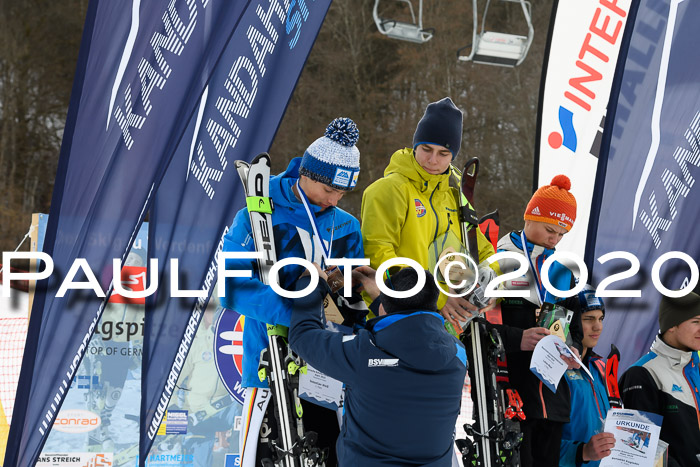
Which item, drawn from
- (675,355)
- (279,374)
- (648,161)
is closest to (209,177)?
(279,374)

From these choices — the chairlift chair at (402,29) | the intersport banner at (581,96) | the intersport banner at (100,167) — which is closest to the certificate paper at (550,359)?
the intersport banner at (100,167)

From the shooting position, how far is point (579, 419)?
3.53 m

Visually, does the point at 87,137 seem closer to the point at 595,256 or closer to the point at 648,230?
the point at 595,256

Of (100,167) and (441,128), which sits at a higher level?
(441,128)

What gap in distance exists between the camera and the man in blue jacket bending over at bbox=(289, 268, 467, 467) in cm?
229

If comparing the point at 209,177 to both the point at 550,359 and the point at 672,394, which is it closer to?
the point at 550,359

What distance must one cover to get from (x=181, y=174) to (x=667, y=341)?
→ 7.88 feet

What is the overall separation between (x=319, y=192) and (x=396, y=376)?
71 centimetres

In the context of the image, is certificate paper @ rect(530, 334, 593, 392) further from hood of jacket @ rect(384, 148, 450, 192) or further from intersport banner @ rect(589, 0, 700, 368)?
intersport banner @ rect(589, 0, 700, 368)

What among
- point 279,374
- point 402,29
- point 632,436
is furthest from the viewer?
point 402,29

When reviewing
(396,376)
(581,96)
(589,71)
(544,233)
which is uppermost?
(589,71)

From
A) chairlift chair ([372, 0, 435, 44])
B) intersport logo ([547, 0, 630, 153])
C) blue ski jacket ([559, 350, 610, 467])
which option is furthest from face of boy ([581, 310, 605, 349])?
chairlift chair ([372, 0, 435, 44])

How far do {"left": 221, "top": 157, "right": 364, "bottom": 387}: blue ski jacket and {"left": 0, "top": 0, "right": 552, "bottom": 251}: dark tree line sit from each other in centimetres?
A: 1387

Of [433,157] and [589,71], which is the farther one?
[589,71]
